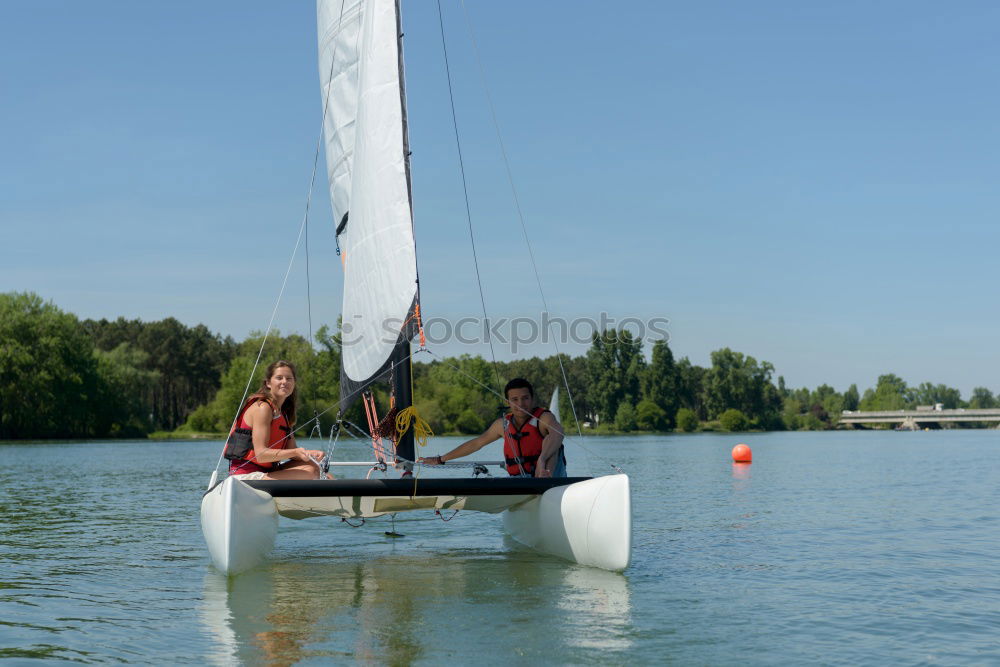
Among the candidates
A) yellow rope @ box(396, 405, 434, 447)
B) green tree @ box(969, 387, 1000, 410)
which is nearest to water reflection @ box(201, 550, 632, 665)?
yellow rope @ box(396, 405, 434, 447)

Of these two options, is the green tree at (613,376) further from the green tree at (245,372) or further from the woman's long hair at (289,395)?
the woman's long hair at (289,395)

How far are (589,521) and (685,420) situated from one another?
9103 cm

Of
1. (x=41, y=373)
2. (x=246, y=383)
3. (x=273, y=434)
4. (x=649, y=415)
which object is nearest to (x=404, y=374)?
(x=273, y=434)

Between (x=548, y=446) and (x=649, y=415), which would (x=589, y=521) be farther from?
(x=649, y=415)

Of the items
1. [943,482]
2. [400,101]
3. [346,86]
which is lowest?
[943,482]

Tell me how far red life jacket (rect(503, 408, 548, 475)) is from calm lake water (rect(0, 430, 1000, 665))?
2.89ft

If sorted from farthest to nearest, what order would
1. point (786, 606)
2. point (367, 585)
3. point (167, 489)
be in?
1. point (167, 489)
2. point (367, 585)
3. point (786, 606)

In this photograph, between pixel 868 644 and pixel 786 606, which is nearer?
pixel 868 644

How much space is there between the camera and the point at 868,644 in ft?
18.7

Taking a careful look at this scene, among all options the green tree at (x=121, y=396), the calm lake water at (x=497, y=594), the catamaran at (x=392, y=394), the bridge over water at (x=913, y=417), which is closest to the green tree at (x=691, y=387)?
the bridge over water at (x=913, y=417)

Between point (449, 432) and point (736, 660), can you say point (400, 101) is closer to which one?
point (736, 660)

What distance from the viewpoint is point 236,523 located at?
283 inches

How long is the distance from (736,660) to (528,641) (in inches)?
47.2

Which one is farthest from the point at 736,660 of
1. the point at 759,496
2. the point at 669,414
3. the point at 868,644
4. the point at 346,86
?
the point at 669,414
